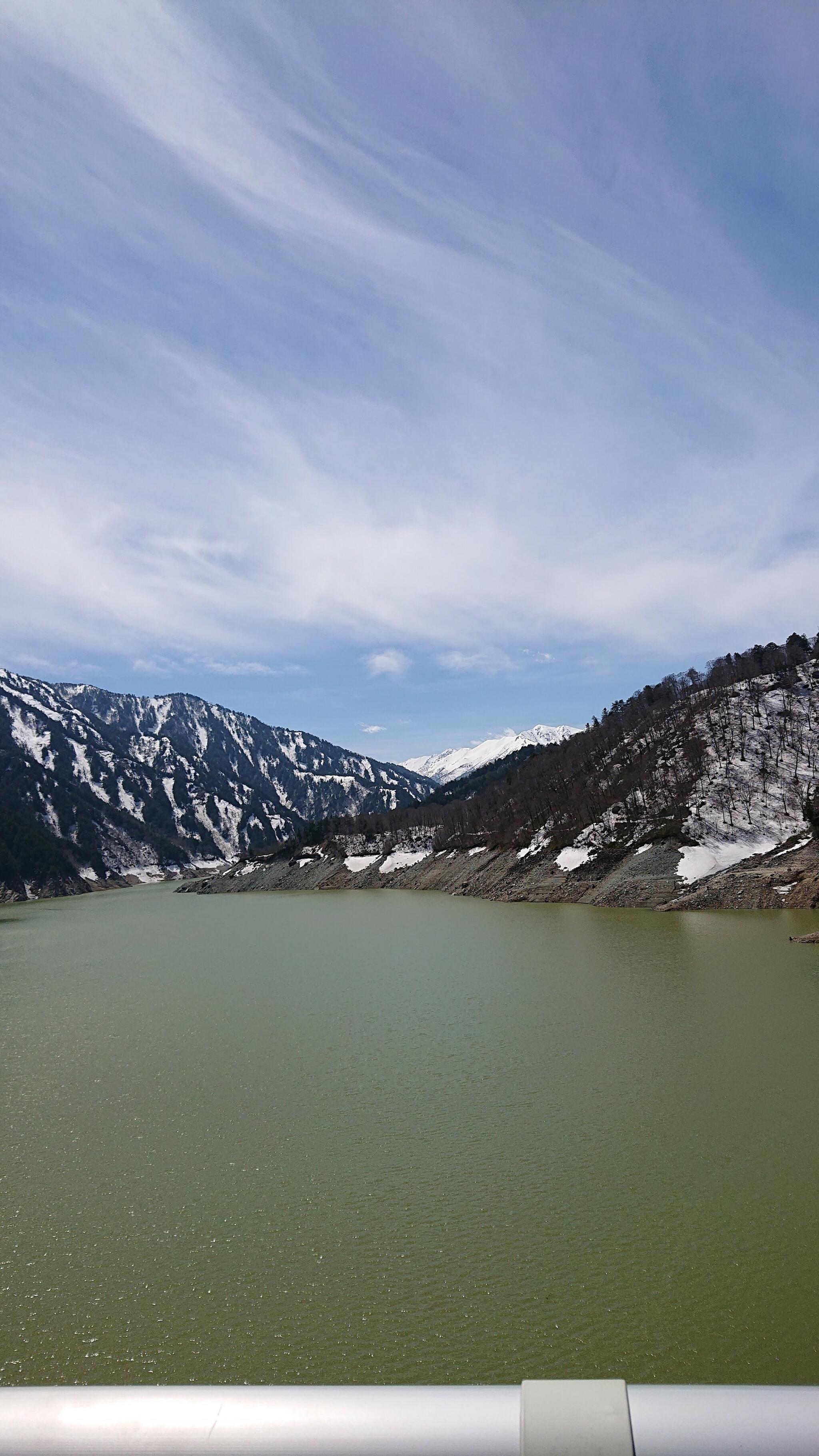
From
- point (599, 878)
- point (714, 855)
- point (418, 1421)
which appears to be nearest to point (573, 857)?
point (599, 878)

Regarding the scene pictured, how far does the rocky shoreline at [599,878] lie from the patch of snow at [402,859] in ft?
0.68

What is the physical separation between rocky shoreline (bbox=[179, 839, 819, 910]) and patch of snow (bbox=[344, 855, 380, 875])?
0.22 meters

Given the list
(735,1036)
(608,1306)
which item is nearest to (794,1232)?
(608,1306)

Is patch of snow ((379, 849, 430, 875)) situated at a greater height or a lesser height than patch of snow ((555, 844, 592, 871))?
lesser

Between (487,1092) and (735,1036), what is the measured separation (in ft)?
26.6

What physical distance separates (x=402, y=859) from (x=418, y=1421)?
4820 inches

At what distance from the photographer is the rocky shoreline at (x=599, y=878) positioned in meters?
52.7

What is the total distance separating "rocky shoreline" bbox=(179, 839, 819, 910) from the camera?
2073 inches

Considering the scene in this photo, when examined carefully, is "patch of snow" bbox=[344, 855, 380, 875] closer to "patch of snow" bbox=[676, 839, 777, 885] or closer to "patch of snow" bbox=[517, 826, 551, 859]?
"patch of snow" bbox=[517, 826, 551, 859]

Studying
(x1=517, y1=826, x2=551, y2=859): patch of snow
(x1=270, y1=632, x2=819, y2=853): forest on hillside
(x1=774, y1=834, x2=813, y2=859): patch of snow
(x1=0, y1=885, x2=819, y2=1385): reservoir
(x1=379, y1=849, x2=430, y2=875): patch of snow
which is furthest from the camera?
(x1=379, y1=849, x2=430, y2=875): patch of snow

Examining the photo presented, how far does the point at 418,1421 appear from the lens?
2271mm

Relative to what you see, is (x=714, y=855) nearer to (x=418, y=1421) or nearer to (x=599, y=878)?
(x=599, y=878)

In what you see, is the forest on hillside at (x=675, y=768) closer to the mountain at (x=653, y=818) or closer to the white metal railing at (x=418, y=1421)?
the mountain at (x=653, y=818)

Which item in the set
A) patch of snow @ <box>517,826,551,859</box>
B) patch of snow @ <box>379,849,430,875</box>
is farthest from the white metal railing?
patch of snow @ <box>379,849,430,875</box>
